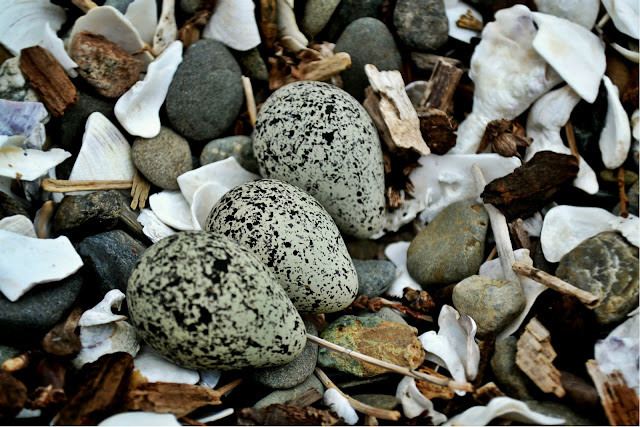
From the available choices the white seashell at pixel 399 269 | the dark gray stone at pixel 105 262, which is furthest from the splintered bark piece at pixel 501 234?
the dark gray stone at pixel 105 262

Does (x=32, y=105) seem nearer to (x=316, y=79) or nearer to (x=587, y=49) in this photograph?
(x=316, y=79)

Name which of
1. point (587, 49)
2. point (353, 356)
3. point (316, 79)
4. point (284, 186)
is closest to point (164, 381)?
point (353, 356)

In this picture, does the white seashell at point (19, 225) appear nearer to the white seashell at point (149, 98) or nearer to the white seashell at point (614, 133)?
the white seashell at point (149, 98)

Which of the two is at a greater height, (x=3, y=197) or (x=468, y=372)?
(x=3, y=197)

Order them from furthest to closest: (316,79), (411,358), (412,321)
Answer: (316,79) → (412,321) → (411,358)

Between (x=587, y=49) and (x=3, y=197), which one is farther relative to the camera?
(x=587, y=49)

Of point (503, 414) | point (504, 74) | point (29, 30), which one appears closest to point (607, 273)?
point (503, 414)

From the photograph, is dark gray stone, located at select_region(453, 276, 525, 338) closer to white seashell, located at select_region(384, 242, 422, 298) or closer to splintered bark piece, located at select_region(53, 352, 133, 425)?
white seashell, located at select_region(384, 242, 422, 298)
